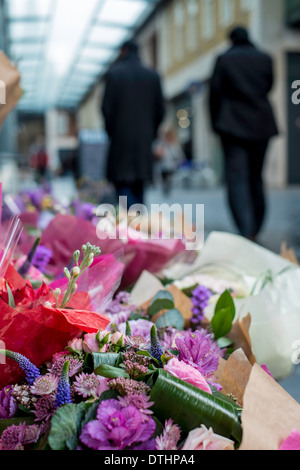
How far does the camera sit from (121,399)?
2.29 ft

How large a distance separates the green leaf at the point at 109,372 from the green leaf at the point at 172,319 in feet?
1.32

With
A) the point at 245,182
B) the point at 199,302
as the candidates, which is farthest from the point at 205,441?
the point at 245,182

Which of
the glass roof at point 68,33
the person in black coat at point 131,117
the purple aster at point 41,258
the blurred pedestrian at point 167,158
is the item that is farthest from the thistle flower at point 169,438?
the glass roof at point 68,33

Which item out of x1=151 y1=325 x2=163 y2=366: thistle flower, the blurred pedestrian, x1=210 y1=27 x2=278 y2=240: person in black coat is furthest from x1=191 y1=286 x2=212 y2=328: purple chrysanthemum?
the blurred pedestrian

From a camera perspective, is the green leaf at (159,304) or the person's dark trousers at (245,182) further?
the person's dark trousers at (245,182)

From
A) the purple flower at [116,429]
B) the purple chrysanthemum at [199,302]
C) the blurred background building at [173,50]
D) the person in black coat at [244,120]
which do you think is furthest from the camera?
the blurred background building at [173,50]

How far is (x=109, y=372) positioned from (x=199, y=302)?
614 mm

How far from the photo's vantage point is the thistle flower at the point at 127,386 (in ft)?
2.35

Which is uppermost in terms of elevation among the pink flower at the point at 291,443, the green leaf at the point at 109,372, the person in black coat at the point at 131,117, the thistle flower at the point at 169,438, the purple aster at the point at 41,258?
the person in black coat at the point at 131,117

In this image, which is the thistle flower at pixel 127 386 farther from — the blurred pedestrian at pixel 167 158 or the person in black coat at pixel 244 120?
the blurred pedestrian at pixel 167 158

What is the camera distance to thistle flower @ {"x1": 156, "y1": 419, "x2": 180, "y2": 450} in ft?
2.19

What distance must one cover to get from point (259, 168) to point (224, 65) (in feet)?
2.82

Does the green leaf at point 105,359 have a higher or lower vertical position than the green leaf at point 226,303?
higher

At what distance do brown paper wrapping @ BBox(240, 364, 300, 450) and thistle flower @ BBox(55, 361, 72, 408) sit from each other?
0.72ft
